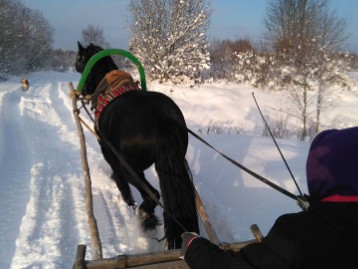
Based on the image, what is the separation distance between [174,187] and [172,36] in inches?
537

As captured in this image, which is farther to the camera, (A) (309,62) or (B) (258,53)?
(B) (258,53)

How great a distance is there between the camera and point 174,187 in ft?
9.30

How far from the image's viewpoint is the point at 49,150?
6.60 metres

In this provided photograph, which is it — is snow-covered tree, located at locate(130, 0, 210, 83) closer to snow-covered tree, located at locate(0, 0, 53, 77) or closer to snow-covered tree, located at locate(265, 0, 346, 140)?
snow-covered tree, located at locate(265, 0, 346, 140)

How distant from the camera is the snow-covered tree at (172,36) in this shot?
15672 millimetres

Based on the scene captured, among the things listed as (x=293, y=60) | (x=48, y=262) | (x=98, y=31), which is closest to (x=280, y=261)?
(x=48, y=262)

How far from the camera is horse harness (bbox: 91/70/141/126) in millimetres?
3539

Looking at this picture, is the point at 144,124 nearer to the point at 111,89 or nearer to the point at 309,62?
the point at 111,89

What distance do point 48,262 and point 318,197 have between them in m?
2.44

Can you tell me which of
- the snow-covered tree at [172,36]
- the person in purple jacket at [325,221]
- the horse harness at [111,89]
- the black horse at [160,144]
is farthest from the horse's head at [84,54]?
the snow-covered tree at [172,36]

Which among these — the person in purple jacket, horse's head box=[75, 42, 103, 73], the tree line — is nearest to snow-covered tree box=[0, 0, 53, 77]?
the tree line

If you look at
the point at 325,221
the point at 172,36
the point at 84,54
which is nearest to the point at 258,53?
the point at 172,36

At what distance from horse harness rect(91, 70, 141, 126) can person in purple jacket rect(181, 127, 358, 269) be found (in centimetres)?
258

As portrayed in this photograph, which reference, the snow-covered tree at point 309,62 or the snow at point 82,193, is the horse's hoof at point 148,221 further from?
the snow-covered tree at point 309,62
